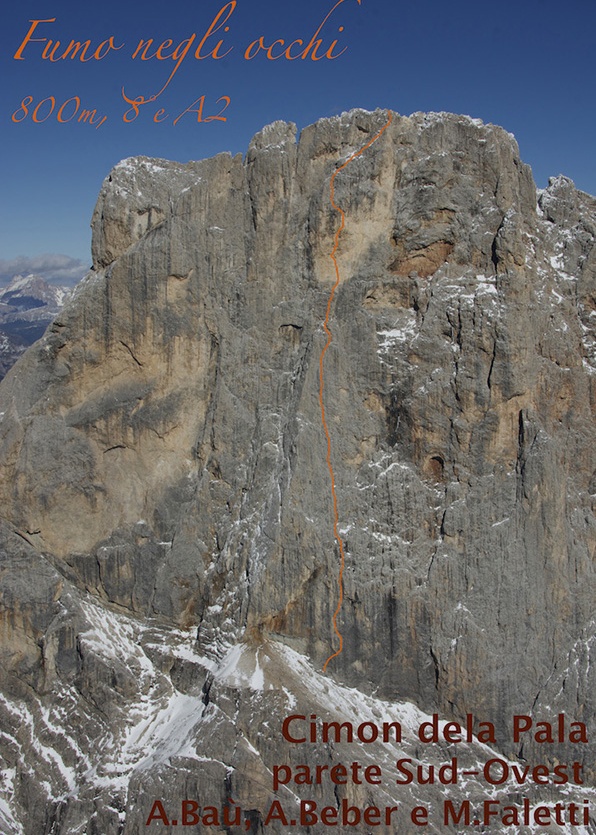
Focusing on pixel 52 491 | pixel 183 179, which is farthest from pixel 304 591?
pixel 183 179

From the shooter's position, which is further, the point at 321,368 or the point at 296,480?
the point at 321,368

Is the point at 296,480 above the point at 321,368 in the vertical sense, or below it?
below

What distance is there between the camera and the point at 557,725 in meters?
26.5

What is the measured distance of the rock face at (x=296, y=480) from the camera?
26.8 metres

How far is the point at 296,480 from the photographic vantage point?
28266 millimetres

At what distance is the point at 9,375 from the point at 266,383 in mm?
11591

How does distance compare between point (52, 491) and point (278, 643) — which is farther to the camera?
point (52, 491)

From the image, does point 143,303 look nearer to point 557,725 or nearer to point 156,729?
point 156,729

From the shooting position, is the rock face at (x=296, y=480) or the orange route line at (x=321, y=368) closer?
the rock face at (x=296, y=480)

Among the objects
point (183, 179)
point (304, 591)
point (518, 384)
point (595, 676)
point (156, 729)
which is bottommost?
point (156, 729)

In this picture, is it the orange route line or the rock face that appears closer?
the rock face

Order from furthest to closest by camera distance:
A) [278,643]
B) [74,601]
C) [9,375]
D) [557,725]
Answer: [9,375]
[74,601]
[278,643]
[557,725]

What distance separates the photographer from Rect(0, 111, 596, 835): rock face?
88.0 feet

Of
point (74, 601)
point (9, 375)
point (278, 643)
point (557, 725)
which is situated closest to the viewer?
point (557, 725)
